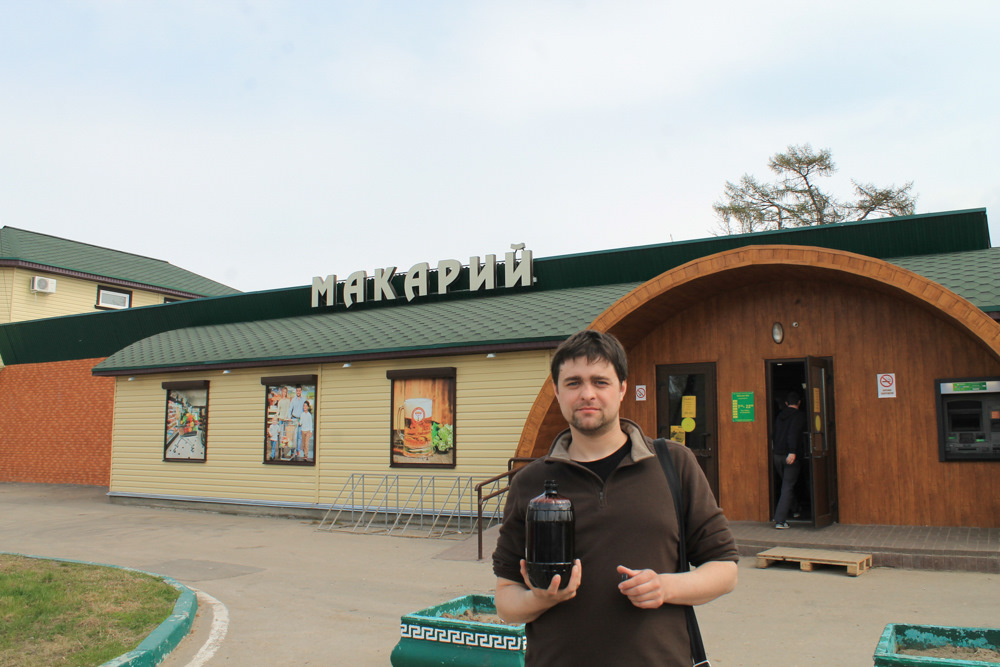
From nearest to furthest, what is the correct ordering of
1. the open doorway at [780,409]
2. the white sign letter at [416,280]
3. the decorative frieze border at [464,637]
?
the decorative frieze border at [464,637] → the open doorway at [780,409] → the white sign letter at [416,280]

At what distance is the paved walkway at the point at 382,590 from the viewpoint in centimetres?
621

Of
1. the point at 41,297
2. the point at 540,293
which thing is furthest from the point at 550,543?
the point at 41,297

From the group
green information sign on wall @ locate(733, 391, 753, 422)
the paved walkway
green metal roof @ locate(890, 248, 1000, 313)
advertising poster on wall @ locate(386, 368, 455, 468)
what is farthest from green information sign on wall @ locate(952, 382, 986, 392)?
advertising poster on wall @ locate(386, 368, 455, 468)

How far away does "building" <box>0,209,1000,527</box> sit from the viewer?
10312mm

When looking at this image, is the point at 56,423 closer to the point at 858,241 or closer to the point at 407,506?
the point at 407,506

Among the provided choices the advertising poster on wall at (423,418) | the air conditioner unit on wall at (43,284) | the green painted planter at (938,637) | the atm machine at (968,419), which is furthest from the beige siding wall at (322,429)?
the air conditioner unit on wall at (43,284)

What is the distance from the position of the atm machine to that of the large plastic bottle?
9583 mm

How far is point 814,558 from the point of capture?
866cm

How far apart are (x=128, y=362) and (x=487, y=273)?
8.47 metres

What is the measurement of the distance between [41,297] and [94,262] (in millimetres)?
2657

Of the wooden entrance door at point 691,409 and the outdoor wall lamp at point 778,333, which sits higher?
the outdoor wall lamp at point 778,333

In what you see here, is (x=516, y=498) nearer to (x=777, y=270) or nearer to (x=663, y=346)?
(x=777, y=270)

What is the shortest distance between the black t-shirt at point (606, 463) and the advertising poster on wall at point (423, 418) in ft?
36.8

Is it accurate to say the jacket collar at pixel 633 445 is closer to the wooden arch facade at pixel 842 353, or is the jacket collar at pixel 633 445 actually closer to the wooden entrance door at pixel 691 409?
the wooden arch facade at pixel 842 353
